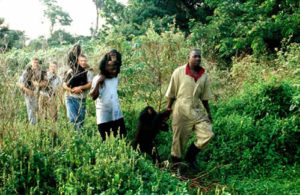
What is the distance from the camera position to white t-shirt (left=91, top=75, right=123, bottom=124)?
15.1 feet

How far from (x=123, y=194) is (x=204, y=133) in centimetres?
204

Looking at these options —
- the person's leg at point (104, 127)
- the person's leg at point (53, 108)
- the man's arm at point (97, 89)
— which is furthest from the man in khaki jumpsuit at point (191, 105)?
the person's leg at point (53, 108)

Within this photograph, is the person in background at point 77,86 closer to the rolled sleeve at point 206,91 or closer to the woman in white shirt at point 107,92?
the woman in white shirt at point 107,92

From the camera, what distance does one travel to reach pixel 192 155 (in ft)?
16.3

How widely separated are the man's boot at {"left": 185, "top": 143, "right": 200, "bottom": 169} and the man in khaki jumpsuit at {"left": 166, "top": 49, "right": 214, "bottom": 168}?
0.02 metres

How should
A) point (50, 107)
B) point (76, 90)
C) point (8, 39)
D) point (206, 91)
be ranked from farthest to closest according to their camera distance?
point (8, 39), point (76, 90), point (206, 91), point (50, 107)

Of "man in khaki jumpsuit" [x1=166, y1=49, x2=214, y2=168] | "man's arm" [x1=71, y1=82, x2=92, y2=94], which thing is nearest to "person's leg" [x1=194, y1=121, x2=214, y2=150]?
"man in khaki jumpsuit" [x1=166, y1=49, x2=214, y2=168]

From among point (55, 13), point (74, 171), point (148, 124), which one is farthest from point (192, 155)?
point (55, 13)

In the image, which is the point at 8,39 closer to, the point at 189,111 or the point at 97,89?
the point at 97,89

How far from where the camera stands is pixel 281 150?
5.43 metres

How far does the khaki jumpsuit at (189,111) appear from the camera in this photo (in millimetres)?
4602

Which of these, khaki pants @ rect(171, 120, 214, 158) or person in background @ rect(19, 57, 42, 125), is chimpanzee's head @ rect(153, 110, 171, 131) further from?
person in background @ rect(19, 57, 42, 125)

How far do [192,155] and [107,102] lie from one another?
1733 millimetres

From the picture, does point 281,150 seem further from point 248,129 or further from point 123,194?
point 123,194
